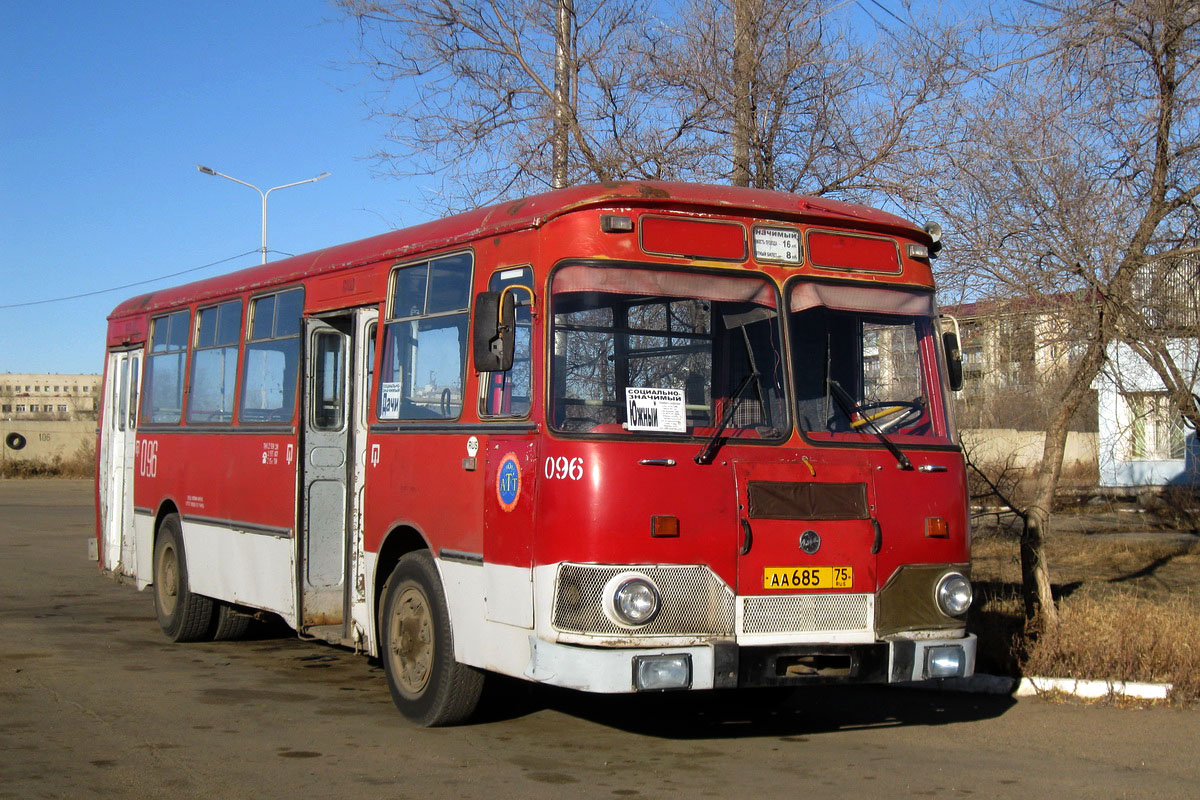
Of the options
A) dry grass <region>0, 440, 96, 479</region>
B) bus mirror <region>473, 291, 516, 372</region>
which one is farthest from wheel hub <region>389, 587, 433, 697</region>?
dry grass <region>0, 440, 96, 479</region>

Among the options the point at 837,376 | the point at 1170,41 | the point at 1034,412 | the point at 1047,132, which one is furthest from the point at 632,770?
the point at 1034,412

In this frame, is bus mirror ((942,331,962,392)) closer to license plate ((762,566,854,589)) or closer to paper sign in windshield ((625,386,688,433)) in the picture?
license plate ((762,566,854,589))

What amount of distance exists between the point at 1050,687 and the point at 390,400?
4.92 metres

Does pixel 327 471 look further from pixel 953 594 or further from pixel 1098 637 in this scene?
pixel 1098 637

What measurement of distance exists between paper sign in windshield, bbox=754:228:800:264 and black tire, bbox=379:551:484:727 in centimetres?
270

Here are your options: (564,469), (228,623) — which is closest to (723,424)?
(564,469)

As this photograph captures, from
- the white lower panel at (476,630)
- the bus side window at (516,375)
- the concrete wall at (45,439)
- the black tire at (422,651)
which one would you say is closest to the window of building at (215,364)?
the black tire at (422,651)

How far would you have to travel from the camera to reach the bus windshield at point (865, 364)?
7.33 meters

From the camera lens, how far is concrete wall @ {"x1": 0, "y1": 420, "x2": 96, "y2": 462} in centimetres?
5133

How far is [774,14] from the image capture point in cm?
1387

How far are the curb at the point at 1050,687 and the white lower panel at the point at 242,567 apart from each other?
4514 mm

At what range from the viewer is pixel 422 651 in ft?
26.3

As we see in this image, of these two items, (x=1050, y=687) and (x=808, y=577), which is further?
(x=1050, y=687)

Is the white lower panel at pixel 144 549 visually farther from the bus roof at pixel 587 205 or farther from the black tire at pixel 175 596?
the bus roof at pixel 587 205
